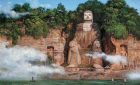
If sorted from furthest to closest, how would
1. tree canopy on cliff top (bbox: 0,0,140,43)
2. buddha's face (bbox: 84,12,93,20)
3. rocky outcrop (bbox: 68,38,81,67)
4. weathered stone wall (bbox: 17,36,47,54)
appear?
buddha's face (bbox: 84,12,93,20) < weathered stone wall (bbox: 17,36,47,54) < tree canopy on cliff top (bbox: 0,0,140,43) < rocky outcrop (bbox: 68,38,81,67)

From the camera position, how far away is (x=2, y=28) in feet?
169

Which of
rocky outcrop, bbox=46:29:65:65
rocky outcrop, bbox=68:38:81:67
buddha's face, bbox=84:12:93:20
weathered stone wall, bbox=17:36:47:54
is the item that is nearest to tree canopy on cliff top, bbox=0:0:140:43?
weathered stone wall, bbox=17:36:47:54

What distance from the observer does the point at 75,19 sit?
2080 inches

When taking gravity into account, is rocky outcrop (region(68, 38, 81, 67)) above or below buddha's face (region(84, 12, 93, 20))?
below

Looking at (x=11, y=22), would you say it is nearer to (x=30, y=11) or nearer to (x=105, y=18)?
(x=30, y=11)

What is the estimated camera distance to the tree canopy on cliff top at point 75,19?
1960 inches

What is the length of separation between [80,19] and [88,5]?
1894 mm

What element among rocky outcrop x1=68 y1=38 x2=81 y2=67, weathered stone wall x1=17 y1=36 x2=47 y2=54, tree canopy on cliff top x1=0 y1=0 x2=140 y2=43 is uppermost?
tree canopy on cliff top x1=0 y1=0 x2=140 y2=43

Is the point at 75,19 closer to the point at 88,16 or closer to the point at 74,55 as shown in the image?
the point at 88,16

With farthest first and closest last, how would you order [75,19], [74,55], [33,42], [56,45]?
[75,19] < [56,45] < [33,42] < [74,55]

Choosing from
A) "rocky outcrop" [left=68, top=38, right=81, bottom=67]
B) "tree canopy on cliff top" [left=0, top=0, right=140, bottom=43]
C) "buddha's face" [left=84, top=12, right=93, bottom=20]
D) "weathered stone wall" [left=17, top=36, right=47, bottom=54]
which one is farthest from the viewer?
"buddha's face" [left=84, top=12, right=93, bottom=20]

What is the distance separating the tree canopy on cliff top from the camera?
4978 centimetres

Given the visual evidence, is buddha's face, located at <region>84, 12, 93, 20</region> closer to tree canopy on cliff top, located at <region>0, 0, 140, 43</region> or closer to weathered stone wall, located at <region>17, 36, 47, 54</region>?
tree canopy on cliff top, located at <region>0, 0, 140, 43</region>

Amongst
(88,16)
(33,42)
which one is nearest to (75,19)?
(88,16)
